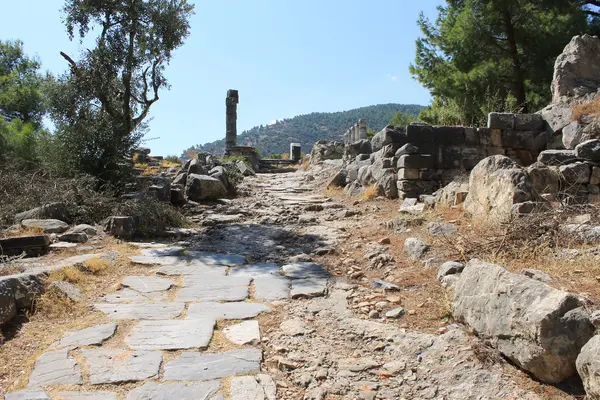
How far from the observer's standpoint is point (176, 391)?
250 centimetres

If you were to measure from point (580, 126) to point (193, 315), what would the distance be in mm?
7211

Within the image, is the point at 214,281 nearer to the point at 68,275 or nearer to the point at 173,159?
the point at 68,275

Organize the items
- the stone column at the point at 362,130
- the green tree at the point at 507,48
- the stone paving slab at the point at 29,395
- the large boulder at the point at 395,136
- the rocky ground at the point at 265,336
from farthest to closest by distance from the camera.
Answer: the stone column at the point at 362,130
the green tree at the point at 507,48
the large boulder at the point at 395,136
the rocky ground at the point at 265,336
the stone paving slab at the point at 29,395

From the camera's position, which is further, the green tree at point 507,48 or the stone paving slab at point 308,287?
the green tree at point 507,48

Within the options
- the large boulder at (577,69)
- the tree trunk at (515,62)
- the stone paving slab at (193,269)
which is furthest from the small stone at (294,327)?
the tree trunk at (515,62)

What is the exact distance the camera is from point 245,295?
13.7 feet

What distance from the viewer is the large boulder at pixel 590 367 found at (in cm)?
201

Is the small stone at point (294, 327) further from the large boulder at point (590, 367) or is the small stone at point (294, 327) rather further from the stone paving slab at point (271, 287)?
the large boulder at point (590, 367)

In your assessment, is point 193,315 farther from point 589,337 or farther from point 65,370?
point 589,337

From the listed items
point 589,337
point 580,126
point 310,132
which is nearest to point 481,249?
point 589,337

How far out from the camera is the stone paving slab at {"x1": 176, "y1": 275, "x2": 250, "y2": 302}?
4.12 meters

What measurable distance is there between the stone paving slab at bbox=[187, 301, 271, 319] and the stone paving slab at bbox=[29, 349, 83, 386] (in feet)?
3.23

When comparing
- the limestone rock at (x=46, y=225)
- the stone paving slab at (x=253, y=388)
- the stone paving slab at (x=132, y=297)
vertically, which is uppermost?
the limestone rock at (x=46, y=225)

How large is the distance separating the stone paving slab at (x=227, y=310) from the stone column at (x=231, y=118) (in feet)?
71.7
